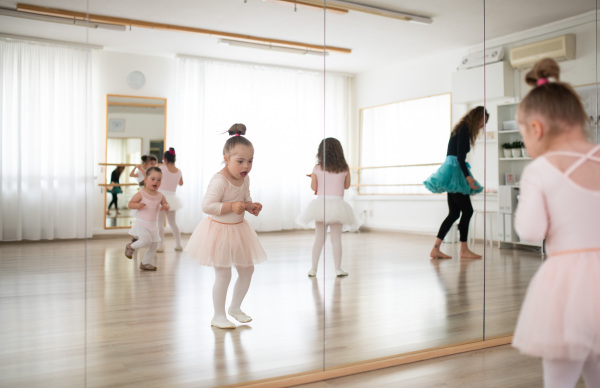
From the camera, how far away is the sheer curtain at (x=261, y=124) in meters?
2.65

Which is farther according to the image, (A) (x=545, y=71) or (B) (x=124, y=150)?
(B) (x=124, y=150)

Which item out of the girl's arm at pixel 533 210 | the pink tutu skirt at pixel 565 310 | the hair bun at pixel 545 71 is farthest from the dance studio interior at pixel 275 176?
the hair bun at pixel 545 71

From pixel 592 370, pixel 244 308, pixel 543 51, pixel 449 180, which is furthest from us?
pixel 449 180

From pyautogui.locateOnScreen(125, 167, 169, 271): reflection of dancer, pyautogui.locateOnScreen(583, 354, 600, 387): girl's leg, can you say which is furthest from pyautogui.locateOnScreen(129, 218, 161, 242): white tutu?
pyautogui.locateOnScreen(583, 354, 600, 387): girl's leg

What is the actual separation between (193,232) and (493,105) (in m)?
2.18

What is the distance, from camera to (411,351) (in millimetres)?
3049

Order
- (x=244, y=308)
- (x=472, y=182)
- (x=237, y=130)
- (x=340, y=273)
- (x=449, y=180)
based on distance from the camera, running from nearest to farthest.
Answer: (x=237, y=130)
(x=244, y=308)
(x=340, y=273)
(x=449, y=180)
(x=472, y=182)

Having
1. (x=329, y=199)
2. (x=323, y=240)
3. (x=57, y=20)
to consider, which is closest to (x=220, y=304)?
(x=323, y=240)

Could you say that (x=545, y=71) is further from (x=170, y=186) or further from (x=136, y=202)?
(x=136, y=202)

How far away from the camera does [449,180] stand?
347 cm

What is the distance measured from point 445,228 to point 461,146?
1.76 ft

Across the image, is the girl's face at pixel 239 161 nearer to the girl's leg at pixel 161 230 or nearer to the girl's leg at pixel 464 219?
the girl's leg at pixel 161 230

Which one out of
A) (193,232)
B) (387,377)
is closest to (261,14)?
(193,232)

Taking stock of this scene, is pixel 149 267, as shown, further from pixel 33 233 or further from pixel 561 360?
pixel 561 360
